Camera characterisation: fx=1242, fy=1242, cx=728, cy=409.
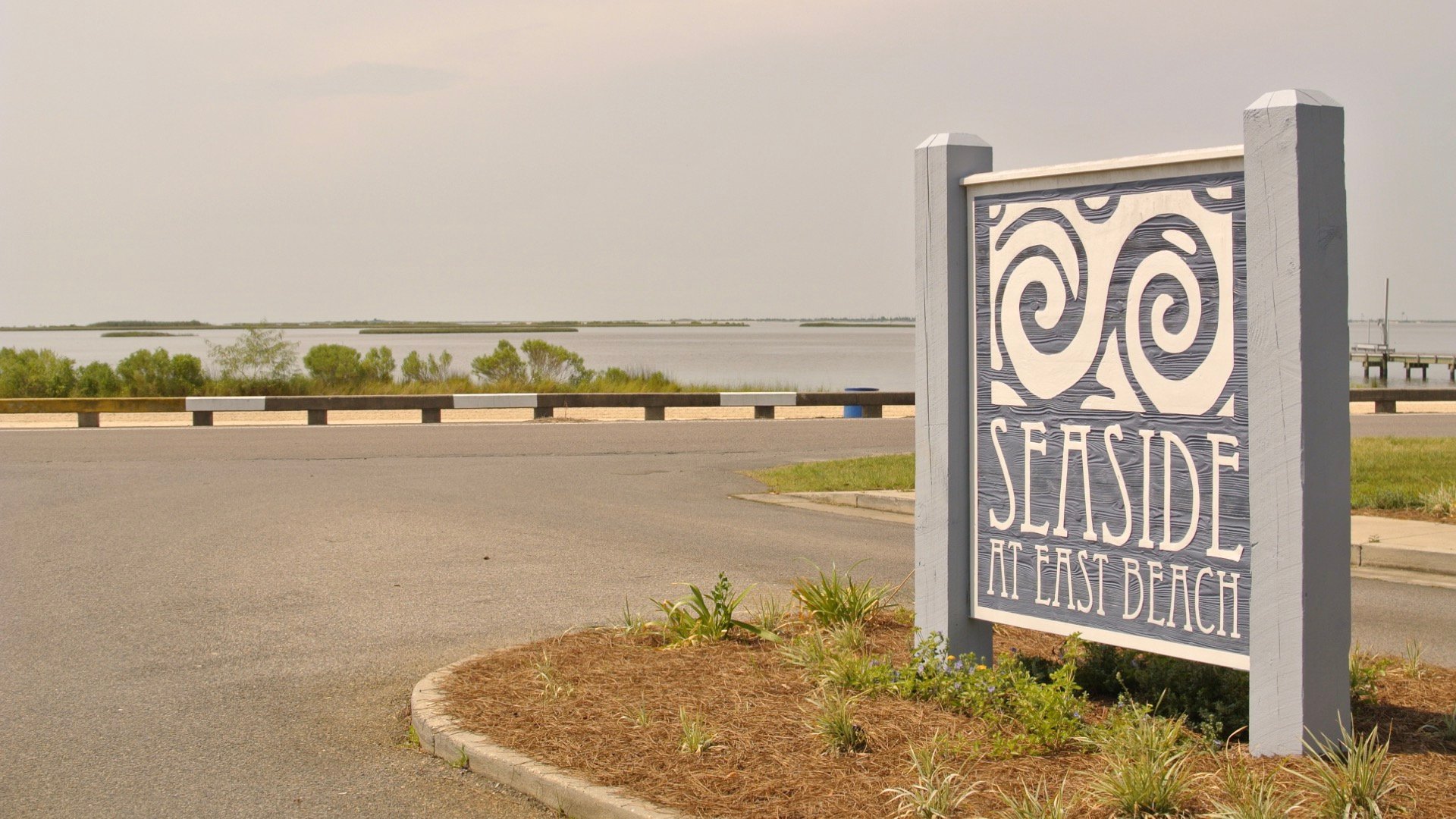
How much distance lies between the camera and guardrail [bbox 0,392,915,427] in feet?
85.1

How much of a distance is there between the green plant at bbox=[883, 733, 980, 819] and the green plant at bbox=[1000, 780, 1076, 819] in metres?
0.14

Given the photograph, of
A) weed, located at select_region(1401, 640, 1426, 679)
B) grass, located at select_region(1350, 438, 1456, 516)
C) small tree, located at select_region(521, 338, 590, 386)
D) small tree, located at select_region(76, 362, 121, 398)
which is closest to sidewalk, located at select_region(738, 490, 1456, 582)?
grass, located at select_region(1350, 438, 1456, 516)

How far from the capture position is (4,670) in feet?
22.0

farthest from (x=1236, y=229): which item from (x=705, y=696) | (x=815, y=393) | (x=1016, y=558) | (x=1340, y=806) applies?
(x=815, y=393)

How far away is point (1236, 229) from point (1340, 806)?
199cm

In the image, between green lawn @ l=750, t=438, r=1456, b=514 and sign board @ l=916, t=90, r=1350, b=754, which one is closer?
sign board @ l=916, t=90, r=1350, b=754

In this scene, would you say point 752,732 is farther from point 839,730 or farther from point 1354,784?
point 1354,784

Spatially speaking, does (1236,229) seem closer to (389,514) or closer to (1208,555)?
(1208,555)

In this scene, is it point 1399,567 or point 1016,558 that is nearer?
point 1016,558

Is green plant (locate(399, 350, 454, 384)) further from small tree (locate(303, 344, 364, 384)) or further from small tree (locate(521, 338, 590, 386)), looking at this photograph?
small tree (locate(521, 338, 590, 386))

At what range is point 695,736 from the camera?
15.8 ft

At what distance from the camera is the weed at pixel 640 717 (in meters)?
5.11

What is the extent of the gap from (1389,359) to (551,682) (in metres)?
82.4

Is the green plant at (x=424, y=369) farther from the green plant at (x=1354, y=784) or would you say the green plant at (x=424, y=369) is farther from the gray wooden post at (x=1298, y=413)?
the green plant at (x=1354, y=784)
